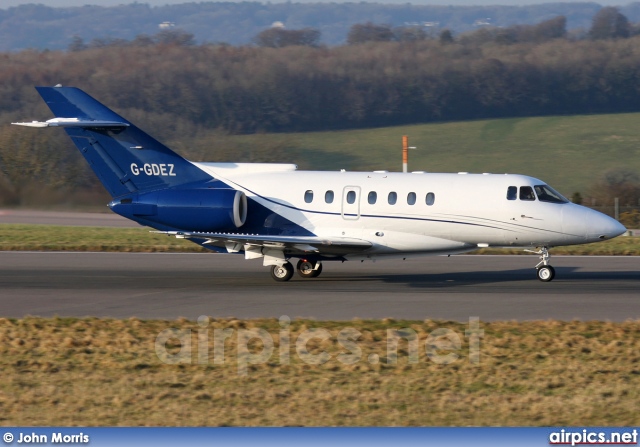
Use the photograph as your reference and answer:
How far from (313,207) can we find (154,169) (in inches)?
155

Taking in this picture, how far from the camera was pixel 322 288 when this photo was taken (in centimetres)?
1977

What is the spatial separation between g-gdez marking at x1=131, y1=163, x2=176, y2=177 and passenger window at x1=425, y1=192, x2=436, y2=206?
6.03 metres

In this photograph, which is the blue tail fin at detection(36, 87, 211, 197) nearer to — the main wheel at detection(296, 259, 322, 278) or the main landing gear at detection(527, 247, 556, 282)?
the main wheel at detection(296, 259, 322, 278)

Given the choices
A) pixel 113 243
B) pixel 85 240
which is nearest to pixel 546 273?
pixel 113 243

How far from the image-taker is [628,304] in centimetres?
1730

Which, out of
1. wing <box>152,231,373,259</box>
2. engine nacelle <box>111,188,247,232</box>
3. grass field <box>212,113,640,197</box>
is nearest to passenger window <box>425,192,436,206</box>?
wing <box>152,231,373,259</box>

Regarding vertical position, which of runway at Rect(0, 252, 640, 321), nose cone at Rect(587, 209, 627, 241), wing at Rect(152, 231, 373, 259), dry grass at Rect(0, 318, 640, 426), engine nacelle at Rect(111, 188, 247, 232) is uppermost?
engine nacelle at Rect(111, 188, 247, 232)

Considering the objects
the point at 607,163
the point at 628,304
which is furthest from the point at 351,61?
the point at 628,304

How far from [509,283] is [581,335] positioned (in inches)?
269

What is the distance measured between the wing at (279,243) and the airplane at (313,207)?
3cm

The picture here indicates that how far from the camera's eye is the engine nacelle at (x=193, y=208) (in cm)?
2095

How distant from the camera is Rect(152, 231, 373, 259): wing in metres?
20.1

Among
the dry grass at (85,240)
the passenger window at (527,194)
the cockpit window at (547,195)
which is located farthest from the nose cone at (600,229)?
the dry grass at (85,240)

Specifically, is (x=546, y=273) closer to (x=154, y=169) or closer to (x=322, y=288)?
(x=322, y=288)
